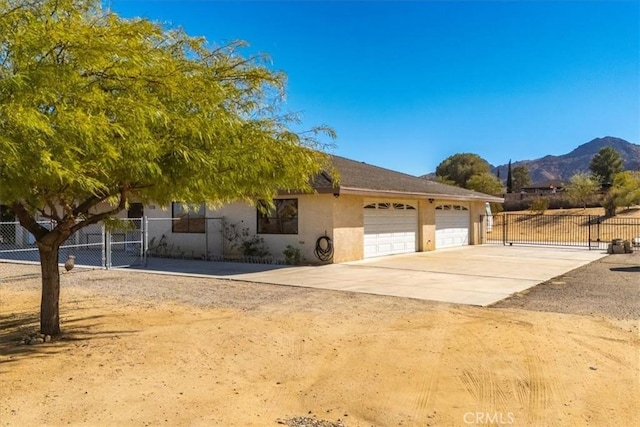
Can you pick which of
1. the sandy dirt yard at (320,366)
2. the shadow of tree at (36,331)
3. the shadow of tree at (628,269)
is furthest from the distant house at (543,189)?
the shadow of tree at (36,331)

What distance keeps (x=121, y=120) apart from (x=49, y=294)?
3.49m

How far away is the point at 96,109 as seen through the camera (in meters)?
4.70

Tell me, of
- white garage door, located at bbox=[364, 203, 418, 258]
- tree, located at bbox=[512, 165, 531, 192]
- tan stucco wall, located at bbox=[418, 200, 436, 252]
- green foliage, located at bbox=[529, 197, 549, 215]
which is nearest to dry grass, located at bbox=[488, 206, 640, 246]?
green foliage, located at bbox=[529, 197, 549, 215]

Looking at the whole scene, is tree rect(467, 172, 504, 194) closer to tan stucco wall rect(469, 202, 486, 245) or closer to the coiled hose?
tan stucco wall rect(469, 202, 486, 245)

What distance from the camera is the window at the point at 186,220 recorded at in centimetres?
1945

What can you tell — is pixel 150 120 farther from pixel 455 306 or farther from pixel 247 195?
pixel 455 306

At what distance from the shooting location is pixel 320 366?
5.68m

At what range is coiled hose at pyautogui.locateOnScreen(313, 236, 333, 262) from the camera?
644 inches

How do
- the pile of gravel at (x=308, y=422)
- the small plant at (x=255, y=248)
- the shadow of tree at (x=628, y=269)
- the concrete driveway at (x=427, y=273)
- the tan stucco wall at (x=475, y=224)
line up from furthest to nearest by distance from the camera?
the tan stucco wall at (x=475, y=224)
the small plant at (x=255, y=248)
the shadow of tree at (x=628, y=269)
the concrete driveway at (x=427, y=273)
the pile of gravel at (x=308, y=422)

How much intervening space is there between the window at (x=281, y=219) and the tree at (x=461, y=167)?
48.8m

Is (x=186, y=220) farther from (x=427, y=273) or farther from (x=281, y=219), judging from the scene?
(x=427, y=273)

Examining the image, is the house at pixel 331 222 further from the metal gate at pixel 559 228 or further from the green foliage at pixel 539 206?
the green foliage at pixel 539 206

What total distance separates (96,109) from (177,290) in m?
7.19

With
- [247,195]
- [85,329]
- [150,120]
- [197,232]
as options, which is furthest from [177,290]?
[197,232]
